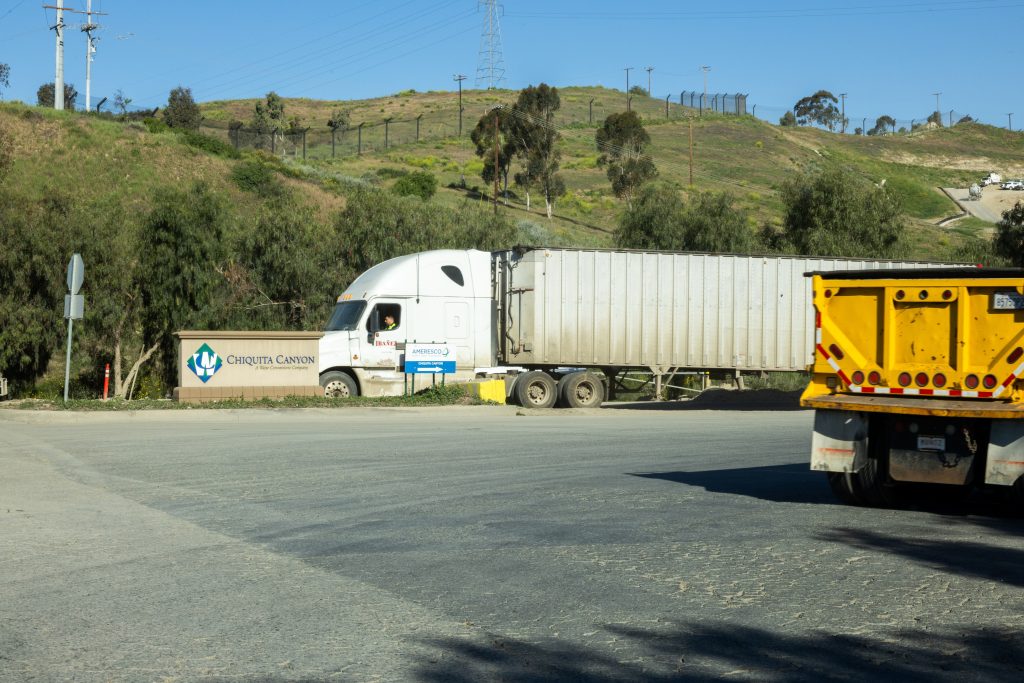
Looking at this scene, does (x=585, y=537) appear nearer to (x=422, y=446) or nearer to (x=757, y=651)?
(x=757, y=651)

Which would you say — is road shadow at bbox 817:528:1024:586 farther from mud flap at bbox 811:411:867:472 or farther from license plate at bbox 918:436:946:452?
license plate at bbox 918:436:946:452

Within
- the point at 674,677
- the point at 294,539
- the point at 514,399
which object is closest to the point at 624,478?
the point at 294,539

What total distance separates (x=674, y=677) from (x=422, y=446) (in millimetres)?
11074

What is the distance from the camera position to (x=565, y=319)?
28078 mm

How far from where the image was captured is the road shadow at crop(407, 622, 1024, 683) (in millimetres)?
5156

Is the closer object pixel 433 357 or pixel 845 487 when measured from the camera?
pixel 845 487

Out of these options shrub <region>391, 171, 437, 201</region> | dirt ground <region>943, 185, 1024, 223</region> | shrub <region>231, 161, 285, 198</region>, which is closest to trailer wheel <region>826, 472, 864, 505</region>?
shrub <region>231, 161, 285, 198</region>

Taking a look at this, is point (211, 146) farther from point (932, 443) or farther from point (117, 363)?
point (932, 443)

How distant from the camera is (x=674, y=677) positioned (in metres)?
5.11

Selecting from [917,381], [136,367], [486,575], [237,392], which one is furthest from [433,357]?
[486,575]

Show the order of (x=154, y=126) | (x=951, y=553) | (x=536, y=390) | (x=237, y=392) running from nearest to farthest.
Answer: (x=951, y=553) < (x=237, y=392) < (x=536, y=390) < (x=154, y=126)

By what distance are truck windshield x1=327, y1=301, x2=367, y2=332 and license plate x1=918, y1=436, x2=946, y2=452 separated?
19016mm

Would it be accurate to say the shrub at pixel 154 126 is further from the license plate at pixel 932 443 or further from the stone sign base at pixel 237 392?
the license plate at pixel 932 443

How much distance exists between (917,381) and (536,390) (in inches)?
716
